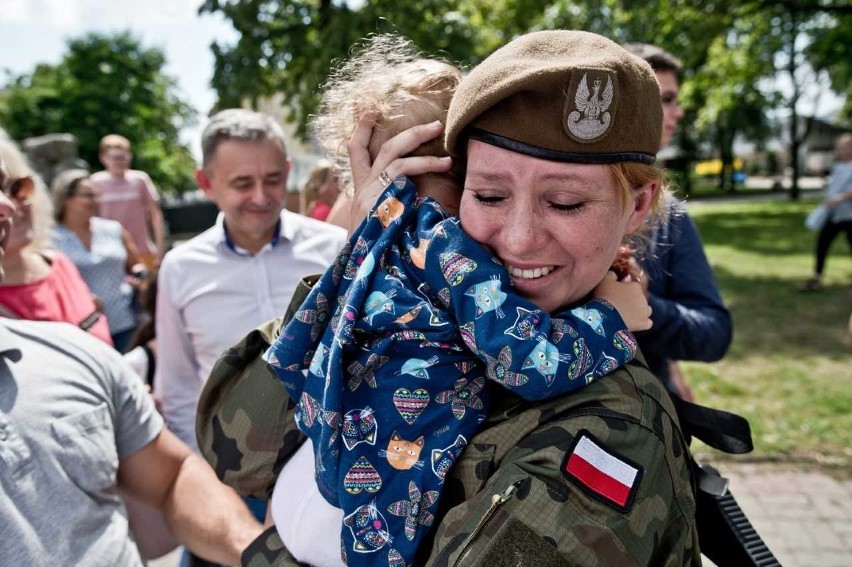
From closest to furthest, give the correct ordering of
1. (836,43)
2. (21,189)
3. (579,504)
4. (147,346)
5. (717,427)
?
(579,504)
(717,427)
(21,189)
(147,346)
(836,43)

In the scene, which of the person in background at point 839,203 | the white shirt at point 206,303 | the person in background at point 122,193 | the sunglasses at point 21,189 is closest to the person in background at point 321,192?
the white shirt at point 206,303

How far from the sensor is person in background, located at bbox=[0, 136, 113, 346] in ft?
8.93

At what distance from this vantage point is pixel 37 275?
292cm

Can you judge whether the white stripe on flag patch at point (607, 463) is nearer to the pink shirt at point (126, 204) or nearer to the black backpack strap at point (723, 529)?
the black backpack strap at point (723, 529)

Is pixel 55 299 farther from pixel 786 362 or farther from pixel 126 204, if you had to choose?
pixel 786 362

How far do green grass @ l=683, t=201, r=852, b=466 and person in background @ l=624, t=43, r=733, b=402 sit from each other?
9.16ft

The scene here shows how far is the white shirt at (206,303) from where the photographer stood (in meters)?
2.86

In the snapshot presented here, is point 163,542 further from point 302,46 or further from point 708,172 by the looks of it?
point 708,172

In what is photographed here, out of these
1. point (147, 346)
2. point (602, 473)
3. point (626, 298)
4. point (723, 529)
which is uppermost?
point (626, 298)

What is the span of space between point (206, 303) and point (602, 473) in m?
2.27

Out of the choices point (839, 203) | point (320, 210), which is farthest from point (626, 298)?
point (839, 203)

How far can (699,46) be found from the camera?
11539mm

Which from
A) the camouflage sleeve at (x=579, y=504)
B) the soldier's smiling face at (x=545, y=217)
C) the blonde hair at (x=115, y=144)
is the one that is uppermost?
the soldier's smiling face at (x=545, y=217)

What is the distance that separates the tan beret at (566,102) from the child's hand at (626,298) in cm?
27
